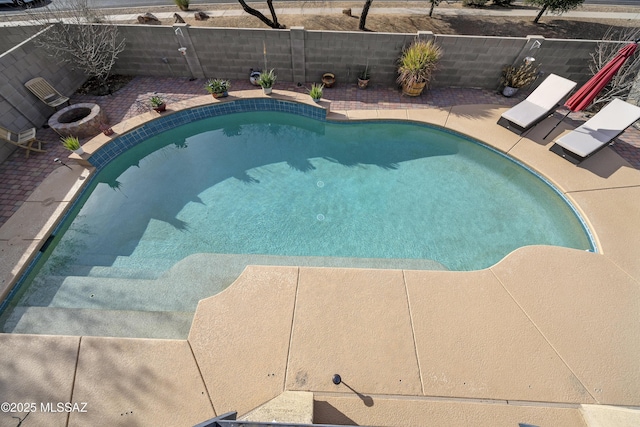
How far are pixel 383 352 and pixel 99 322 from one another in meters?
6.36

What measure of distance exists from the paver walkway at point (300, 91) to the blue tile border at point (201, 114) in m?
1.03

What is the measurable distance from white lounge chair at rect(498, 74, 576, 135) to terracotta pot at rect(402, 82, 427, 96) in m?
3.29

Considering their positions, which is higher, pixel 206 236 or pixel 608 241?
pixel 608 241

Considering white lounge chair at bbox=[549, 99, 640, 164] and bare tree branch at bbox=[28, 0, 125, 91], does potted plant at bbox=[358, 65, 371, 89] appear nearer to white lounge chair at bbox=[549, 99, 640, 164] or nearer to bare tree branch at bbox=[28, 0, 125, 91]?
white lounge chair at bbox=[549, 99, 640, 164]

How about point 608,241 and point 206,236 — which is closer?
point 608,241

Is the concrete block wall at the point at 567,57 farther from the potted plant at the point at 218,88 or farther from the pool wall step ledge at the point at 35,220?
the pool wall step ledge at the point at 35,220

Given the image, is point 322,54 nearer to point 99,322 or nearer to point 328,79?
point 328,79

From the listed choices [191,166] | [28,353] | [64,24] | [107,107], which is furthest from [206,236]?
[64,24]

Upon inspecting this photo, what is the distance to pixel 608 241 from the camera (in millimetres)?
7215

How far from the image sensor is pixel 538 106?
1002 cm

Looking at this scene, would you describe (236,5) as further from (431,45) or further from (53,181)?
(53,181)

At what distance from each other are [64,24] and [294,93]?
30.6ft

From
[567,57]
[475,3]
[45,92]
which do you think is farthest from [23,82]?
[475,3]

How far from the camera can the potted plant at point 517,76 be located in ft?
36.5
